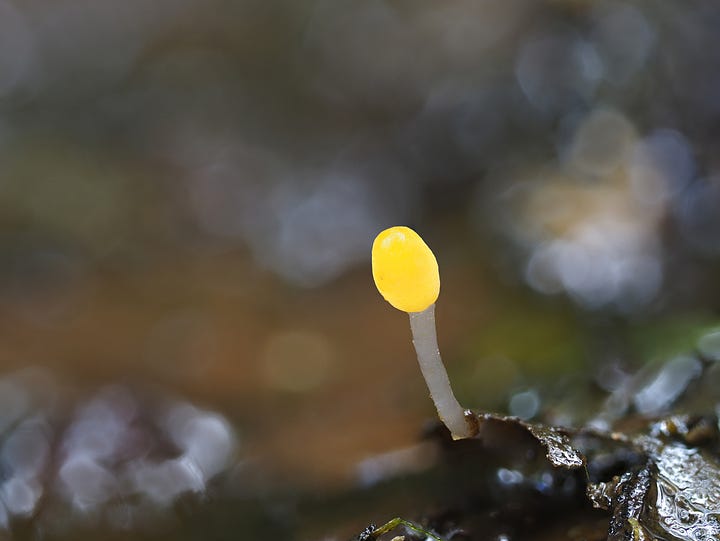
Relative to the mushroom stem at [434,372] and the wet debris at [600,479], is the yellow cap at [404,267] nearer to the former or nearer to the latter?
the mushroom stem at [434,372]

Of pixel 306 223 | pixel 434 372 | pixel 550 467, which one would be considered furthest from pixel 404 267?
pixel 306 223

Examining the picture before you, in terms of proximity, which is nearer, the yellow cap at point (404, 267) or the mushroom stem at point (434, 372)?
the yellow cap at point (404, 267)

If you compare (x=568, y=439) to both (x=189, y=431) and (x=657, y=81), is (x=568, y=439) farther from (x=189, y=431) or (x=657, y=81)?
(x=657, y=81)

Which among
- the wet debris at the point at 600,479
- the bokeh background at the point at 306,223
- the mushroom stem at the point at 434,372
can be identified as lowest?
the wet debris at the point at 600,479

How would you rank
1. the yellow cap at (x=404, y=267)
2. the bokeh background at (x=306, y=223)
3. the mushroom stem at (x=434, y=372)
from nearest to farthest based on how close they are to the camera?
the yellow cap at (x=404, y=267) → the mushroom stem at (x=434, y=372) → the bokeh background at (x=306, y=223)

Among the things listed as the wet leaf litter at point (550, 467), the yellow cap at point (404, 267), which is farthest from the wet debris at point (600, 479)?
the yellow cap at point (404, 267)

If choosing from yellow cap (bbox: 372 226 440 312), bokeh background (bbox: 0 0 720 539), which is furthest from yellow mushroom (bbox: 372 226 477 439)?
bokeh background (bbox: 0 0 720 539)

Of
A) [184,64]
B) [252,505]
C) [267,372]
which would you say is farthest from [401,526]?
[184,64]

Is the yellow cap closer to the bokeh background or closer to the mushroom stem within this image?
the mushroom stem
